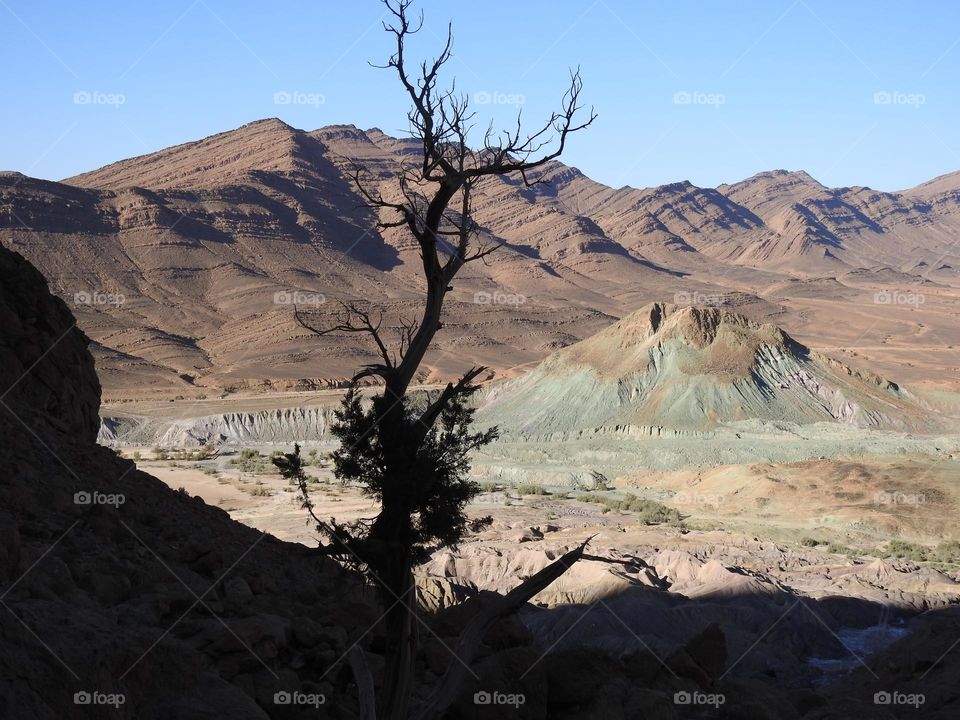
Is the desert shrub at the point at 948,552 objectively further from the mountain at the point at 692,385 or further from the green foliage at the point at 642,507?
the mountain at the point at 692,385

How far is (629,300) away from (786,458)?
86108 millimetres

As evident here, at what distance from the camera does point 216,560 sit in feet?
37.8

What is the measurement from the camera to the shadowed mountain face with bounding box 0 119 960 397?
8819cm

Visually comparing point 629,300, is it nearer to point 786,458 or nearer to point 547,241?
point 547,241

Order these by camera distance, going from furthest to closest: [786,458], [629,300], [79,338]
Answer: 1. [629,300]
2. [786,458]
3. [79,338]

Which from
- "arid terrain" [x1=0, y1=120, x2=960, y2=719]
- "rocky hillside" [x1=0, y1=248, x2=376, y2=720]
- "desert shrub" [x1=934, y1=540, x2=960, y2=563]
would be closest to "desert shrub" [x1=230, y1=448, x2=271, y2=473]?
"arid terrain" [x1=0, y1=120, x2=960, y2=719]

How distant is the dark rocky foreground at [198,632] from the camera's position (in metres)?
7.79

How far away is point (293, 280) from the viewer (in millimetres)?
110125

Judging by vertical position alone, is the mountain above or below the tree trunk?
above

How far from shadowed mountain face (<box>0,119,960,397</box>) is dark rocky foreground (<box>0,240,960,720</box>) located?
203ft

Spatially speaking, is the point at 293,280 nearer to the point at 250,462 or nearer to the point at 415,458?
the point at 250,462

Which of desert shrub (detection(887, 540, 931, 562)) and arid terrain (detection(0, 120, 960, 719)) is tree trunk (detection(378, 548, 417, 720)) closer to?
arid terrain (detection(0, 120, 960, 719))

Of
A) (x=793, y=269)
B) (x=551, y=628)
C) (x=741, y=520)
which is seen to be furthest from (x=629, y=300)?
(x=551, y=628)

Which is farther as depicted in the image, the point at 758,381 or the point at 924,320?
the point at 924,320
